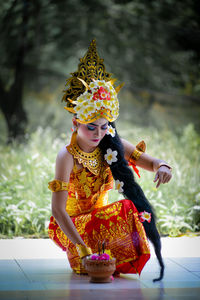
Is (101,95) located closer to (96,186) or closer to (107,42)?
(96,186)

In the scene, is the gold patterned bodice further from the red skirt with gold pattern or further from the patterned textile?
the red skirt with gold pattern

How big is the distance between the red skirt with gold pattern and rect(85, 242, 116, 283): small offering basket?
0.69ft

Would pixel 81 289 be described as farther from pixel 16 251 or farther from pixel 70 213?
pixel 16 251

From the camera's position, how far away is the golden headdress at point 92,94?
10.4 feet

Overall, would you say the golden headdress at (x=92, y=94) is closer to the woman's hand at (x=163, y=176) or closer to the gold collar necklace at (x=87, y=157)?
the gold collar necklace at (x=87, y=157)

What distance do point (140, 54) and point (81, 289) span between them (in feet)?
21.3

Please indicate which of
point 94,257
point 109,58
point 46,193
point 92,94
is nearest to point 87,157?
point 92,94

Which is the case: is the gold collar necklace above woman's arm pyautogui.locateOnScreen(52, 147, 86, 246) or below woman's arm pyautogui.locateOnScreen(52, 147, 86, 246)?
above

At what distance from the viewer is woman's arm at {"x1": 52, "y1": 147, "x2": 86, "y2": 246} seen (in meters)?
3.15

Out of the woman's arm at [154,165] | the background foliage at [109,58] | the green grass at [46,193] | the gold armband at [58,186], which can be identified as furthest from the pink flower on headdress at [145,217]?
the background foliage at [109,58]

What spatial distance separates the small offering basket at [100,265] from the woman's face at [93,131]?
2.26 ft

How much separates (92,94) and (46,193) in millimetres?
2466

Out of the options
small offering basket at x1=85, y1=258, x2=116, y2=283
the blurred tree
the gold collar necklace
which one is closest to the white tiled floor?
small offering basket at x1=85, y1=258, x2=116, y2=283

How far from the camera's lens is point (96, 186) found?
3445 millimetres
